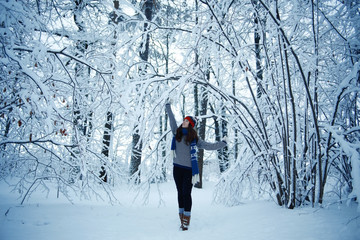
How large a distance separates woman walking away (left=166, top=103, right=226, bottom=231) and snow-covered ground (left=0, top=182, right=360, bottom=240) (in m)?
0.42

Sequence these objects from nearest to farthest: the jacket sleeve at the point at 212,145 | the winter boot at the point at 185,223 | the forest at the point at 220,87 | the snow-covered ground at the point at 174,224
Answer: the snow-covered ground at the point at 174,224 < the forest at the point at 220,87 < the winter boot at the point at 185,223 < the jacket sleeve at the point at 212,145

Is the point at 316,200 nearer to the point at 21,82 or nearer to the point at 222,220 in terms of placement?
the point at 222,220

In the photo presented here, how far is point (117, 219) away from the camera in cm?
314

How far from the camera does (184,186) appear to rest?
2.81 m

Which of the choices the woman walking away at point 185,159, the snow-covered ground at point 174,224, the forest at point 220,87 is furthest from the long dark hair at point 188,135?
the snow-covered ground at point 174,224

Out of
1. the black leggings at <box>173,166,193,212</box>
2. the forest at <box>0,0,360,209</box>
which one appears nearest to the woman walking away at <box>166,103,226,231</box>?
the black leggings at <box>173,166,193,212</box>

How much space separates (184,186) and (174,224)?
710mm

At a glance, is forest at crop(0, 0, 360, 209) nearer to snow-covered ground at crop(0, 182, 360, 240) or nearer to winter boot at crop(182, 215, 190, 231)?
snow-covered ground at crop(0, 182, 360, 240)

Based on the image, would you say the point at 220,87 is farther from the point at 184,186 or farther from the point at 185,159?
the point at 184,186

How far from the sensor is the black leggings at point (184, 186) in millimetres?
2760

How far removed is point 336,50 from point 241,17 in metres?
1.42

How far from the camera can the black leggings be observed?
276 centimetres

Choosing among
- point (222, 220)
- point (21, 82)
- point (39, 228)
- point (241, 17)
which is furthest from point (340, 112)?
point (21, 82)

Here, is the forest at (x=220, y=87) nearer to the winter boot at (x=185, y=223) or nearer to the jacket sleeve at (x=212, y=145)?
the jacket sleeve at (x=212, y=145)
